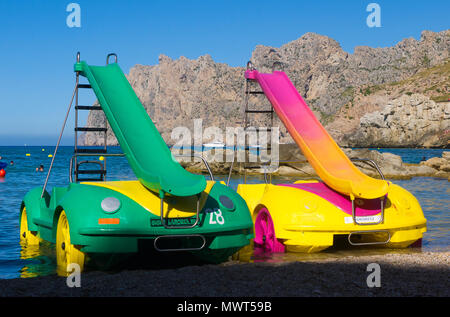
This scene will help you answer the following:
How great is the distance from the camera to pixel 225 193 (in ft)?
29.1

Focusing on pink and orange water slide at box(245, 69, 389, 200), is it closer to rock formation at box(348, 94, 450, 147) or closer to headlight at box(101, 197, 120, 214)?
headlight at box(101, 197, 120, 214)

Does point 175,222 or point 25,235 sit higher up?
point 175,222

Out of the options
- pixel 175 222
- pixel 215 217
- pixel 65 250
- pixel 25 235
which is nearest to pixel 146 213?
pixel 175 222

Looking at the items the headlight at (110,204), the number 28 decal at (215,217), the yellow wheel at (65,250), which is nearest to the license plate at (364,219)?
the number 28 decal at (215,217)

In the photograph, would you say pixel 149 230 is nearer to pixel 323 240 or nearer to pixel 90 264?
pixel 90 264

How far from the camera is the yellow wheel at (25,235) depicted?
11.3 meters

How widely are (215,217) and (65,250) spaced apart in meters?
2.37

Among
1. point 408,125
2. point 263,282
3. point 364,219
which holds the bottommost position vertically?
point 263,282

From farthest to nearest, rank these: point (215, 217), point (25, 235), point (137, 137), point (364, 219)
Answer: point (25, 235) < point (364, 219) < point (137, 137) < point (215, 217)

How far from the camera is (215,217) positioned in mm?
8203

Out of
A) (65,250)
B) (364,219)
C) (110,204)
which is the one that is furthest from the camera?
(364,219)

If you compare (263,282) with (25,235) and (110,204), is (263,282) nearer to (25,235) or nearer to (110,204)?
(110,204)

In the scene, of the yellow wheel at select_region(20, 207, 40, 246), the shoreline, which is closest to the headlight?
the yellow wheel at select_region(20, 207, 40, 246)

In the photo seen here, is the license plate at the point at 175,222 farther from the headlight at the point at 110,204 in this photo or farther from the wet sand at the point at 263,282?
the wet sand at the point at 263,282
